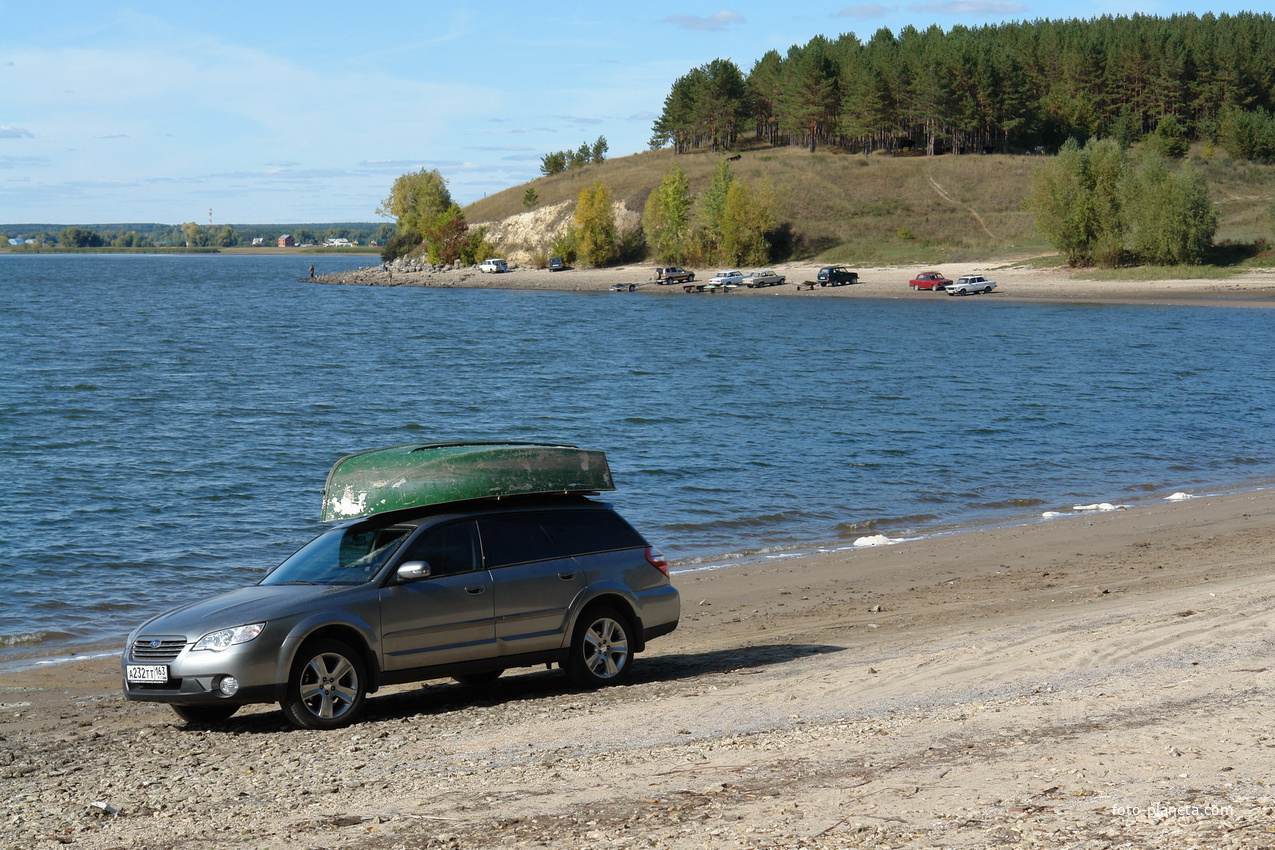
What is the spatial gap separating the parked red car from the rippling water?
6909 millimetres

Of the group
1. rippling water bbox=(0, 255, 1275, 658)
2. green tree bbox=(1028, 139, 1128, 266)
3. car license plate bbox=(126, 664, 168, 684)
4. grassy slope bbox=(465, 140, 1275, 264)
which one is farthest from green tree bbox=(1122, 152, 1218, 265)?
car license plate bbox=(126, 664, 168, 684)

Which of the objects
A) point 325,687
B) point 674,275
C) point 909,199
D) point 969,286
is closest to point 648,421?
point 325,687

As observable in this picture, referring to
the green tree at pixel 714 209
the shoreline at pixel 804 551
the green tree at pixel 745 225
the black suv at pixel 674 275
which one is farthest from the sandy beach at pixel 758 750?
the green tree at pixel 714 209

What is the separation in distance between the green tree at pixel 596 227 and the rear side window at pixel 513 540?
431ft

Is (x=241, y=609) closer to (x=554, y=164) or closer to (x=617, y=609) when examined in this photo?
(x=617, y=609)

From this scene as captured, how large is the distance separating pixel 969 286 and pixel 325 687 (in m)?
85.5

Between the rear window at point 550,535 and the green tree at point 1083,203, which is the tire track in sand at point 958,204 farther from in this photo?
the rear window at point 550,535

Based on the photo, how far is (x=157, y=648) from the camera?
9.03 m

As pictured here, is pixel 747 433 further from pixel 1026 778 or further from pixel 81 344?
pixel 81 344

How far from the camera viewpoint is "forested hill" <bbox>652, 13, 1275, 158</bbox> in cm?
14300

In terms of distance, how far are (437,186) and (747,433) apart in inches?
5776

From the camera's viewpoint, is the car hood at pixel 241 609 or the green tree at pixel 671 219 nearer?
the car hood at pixel 241 609

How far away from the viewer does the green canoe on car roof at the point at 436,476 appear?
10086mm

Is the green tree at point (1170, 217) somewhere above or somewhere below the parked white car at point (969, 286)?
above
